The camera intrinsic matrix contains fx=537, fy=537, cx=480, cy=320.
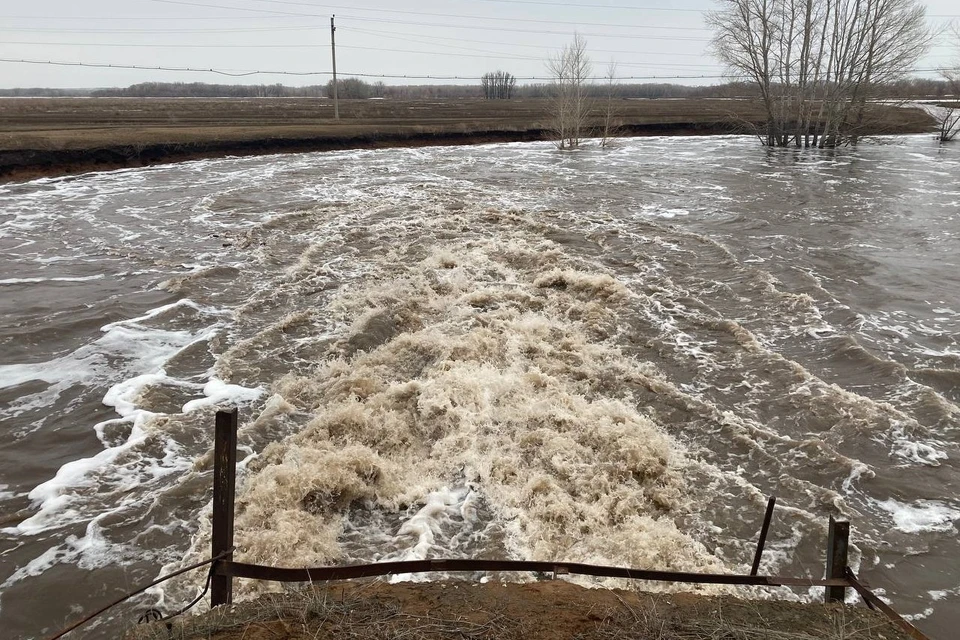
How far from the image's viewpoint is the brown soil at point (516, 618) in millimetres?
3020

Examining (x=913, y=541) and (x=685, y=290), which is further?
(x=685, y=290)

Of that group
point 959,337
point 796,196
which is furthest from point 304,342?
point 796,196

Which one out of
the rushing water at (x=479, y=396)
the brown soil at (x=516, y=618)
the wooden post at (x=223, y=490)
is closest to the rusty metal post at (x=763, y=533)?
the brown soil at (x=516, y=618)

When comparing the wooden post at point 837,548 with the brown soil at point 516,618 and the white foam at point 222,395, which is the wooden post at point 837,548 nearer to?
the brown soil at point 516,618

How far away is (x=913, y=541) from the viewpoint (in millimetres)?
4988

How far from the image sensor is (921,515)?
532cm

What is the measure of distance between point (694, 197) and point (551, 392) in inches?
680

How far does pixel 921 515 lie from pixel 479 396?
15.9 feet

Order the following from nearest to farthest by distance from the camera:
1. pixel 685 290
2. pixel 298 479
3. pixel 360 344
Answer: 1. pixel 298 479
2. pixel 360 344
3. pixel 685 290

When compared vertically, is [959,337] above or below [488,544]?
above

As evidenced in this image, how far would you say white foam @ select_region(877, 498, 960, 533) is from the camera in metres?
5.16

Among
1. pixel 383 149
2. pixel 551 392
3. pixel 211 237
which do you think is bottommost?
pixel 551 392

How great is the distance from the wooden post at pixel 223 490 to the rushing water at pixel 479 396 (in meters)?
1.33

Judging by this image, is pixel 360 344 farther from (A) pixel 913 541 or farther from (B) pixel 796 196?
(B) pixel 796 196
